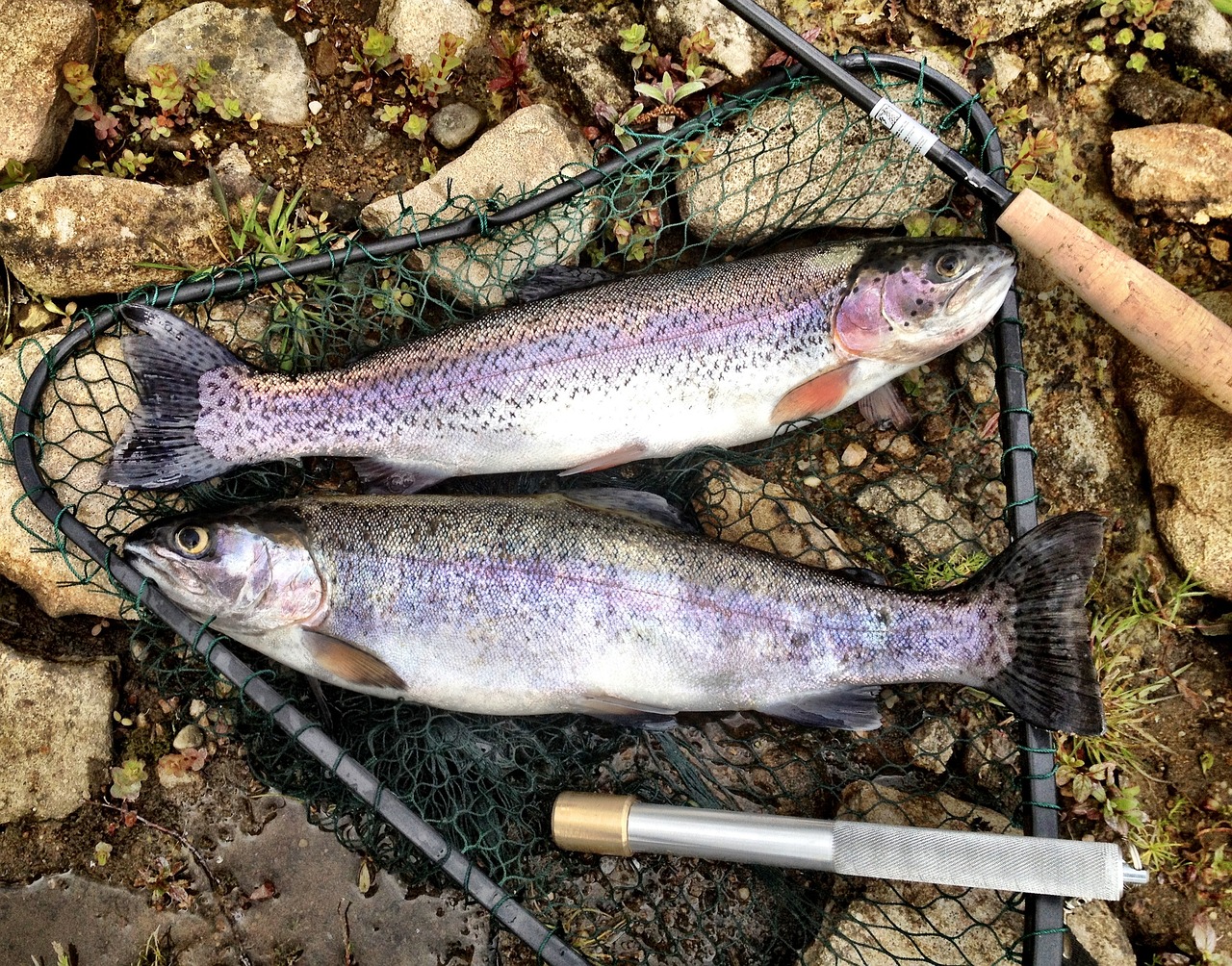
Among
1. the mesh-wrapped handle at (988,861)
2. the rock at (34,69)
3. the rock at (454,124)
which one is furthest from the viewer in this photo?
the rock at (454,124)

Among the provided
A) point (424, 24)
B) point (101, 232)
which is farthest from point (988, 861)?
point (101, 232)

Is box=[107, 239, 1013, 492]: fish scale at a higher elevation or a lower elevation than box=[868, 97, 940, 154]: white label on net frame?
lower

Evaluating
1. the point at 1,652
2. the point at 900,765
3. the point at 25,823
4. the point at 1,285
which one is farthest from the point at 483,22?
the point at 25,823

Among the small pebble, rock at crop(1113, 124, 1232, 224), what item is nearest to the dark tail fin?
rock at crop(1113, 124, 1232, 224)

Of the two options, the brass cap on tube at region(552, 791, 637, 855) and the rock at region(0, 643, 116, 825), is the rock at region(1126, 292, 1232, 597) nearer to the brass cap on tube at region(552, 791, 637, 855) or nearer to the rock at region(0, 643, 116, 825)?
the brass cap on tube at region(552, 791, 637, 855)

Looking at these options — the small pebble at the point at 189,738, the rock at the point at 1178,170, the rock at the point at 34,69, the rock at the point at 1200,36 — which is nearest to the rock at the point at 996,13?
the rock at the point at 1200,36

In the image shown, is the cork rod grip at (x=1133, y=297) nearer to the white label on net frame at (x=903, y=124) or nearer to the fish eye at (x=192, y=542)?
the white label on net frame at (x=903, y=124)
